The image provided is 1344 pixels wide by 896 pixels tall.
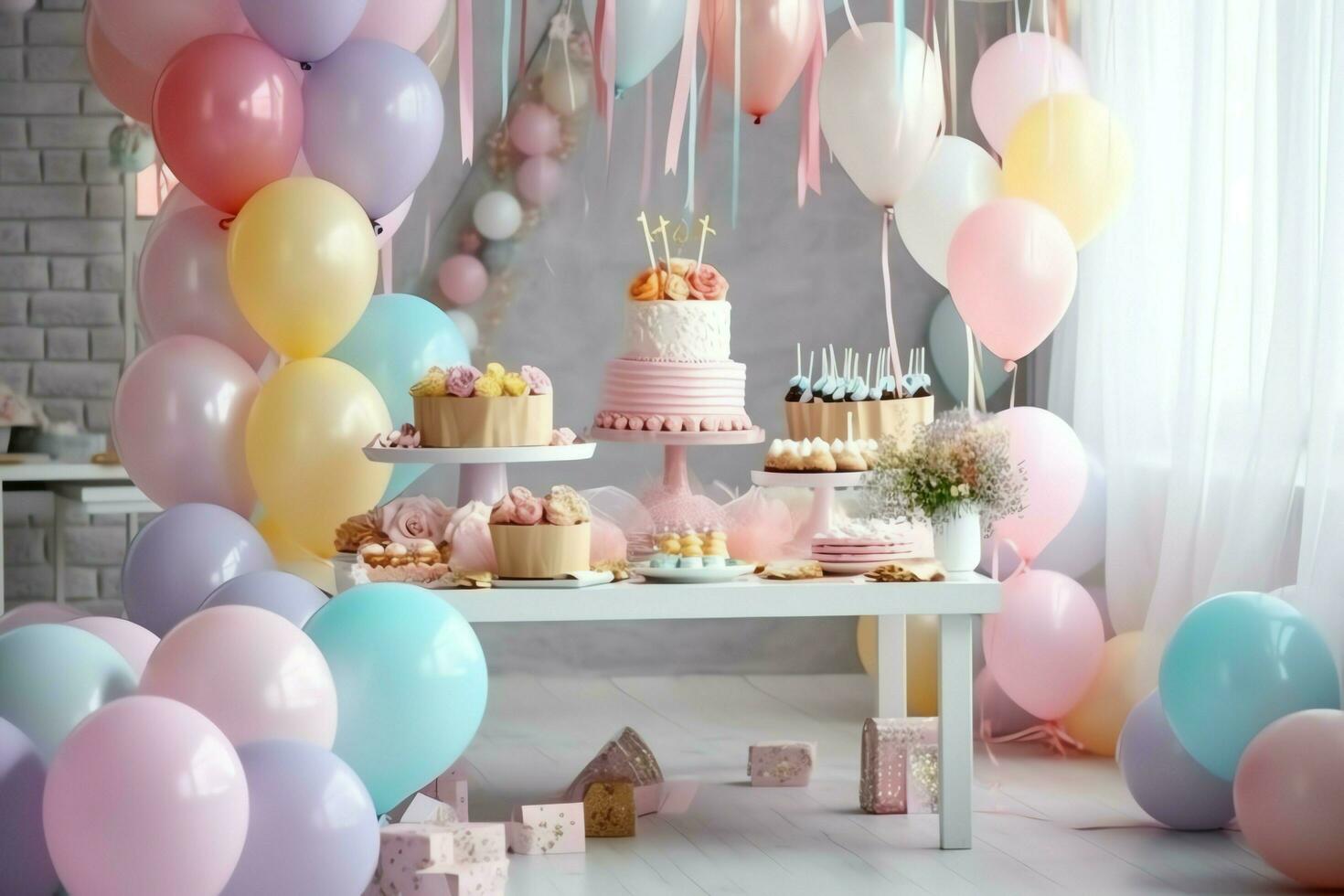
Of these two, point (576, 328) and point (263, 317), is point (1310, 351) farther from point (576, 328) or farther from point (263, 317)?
point (576, 328)

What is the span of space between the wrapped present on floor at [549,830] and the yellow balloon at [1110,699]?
5.00 feet

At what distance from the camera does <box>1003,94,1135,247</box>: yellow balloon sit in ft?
13.9

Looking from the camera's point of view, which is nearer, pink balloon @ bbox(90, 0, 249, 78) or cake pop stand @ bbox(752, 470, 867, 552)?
pink balloon @ bbox(90, 0, 249, 78)

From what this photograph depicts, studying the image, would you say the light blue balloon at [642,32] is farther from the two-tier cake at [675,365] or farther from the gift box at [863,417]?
the gift box at [863,417]

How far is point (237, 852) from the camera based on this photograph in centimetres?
253

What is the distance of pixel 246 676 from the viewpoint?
2729mm

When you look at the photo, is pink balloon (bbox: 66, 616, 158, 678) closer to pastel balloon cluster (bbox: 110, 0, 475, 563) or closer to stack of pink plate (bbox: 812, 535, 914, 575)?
pastel balloon cluster (bbox: 110, 0, 475, 563)

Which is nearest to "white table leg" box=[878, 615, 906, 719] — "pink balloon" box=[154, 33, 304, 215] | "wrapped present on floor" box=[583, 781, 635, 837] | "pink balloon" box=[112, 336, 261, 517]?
"wrapped present on floor" box=[583, 781, 635, 837]

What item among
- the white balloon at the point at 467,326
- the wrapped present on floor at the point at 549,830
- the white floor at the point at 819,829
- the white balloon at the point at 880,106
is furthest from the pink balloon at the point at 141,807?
the white balloon at the point at 467,326

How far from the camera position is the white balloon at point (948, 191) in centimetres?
450

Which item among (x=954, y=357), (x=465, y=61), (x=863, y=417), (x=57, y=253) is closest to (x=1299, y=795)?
(x=863, y=417)

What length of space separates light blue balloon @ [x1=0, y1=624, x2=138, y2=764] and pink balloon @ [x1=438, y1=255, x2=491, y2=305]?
9.81ft

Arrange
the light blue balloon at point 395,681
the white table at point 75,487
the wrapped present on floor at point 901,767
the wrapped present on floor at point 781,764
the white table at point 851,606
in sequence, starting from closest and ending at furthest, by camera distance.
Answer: the light blue balloon at point 395,681, the white table at point 851,606, the wrapped present on floor at point 901,767, the wrapped present on floor at point 781,764, the white table at point 75,487

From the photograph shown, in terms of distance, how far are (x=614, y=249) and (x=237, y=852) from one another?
3.64 metres
